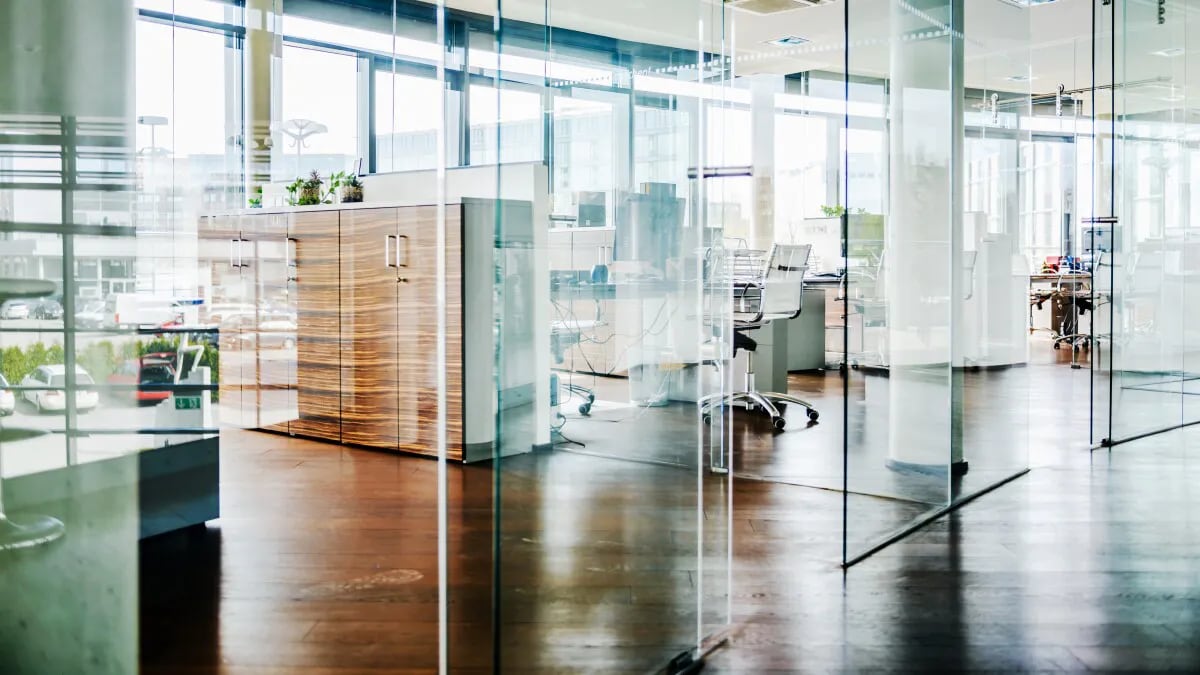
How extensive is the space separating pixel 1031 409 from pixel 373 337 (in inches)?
177

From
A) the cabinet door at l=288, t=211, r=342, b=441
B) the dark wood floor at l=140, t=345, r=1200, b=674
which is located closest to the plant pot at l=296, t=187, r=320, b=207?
the cabinet door at l=288, t=211, r=342, b=441

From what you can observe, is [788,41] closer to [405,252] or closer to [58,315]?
[405,252]

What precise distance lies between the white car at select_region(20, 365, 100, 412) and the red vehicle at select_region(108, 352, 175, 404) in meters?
0.07

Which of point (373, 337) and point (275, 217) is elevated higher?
point (275, 217)

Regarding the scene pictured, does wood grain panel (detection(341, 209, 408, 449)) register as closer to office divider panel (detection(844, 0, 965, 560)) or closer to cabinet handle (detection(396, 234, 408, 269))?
cabinet handle (detection(396, 234, 408, 269))

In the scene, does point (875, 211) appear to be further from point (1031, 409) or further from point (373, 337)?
point (1031, 409)

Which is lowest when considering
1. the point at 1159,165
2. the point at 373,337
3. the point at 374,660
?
the point at 374,660

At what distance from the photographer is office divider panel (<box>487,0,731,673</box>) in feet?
5.87

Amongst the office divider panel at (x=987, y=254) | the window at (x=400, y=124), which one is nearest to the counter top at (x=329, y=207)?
the office divider panel at (x=987, y=254)

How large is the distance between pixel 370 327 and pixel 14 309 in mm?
3016

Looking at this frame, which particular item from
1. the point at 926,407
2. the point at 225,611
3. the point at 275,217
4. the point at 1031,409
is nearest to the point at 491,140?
the point at 225,611

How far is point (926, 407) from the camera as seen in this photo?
13.6 feet

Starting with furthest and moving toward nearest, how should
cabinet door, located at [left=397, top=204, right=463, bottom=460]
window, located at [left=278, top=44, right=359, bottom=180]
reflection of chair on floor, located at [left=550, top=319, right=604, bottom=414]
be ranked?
window, located at [left=278, top=44, right=359, bottom=180] → cabinet door, located at [left=397, top=204, right=463, bottom=460] → reflection of chair on floor, located at [left=550, top=319, right=604, bottom=414]

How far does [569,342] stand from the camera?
1983 mm
